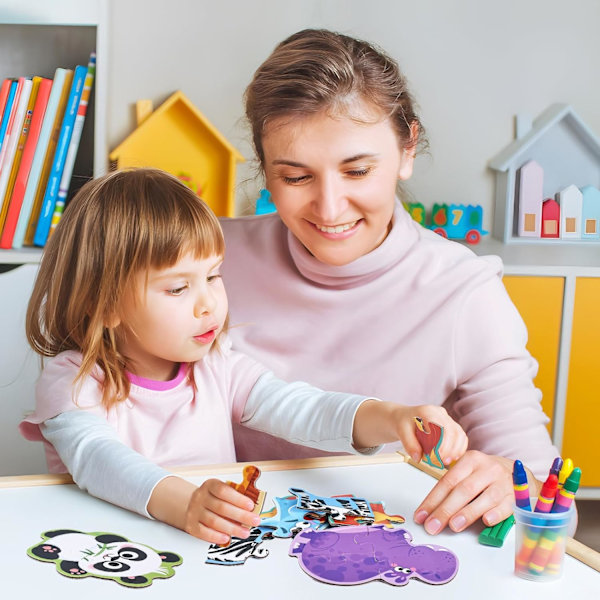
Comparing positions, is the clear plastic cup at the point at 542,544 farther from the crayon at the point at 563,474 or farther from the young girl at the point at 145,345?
the young girl at the point at 145,345

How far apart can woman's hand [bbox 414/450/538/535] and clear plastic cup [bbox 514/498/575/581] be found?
100 mm

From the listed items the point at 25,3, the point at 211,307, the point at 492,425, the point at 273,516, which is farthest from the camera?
the point at 25,3

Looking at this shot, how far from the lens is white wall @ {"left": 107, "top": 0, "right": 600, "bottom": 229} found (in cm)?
247

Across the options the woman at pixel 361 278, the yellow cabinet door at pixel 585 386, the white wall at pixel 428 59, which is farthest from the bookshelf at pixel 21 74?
the yellow cabinet door at pixel 585 386

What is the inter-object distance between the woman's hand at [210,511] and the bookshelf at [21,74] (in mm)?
1363

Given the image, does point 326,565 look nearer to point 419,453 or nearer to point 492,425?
point 419,453

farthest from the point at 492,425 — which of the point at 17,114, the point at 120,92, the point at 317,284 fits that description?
the point at 120,92

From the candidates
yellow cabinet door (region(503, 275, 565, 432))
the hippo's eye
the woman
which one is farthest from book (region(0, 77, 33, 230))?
the hippo's eye

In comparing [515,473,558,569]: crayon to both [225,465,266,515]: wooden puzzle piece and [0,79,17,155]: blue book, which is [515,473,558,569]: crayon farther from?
[0,79,17,155]: blue book

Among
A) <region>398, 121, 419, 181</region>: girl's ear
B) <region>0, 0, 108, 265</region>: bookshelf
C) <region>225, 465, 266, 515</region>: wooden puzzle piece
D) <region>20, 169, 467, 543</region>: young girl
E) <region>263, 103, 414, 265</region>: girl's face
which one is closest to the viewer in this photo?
<region>225, 465, 266, 515</region>: wooden puzzle piece

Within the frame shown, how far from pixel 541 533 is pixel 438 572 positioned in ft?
0.33

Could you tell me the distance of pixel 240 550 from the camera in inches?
32.1

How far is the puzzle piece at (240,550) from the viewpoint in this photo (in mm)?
796

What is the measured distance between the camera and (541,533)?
77cm
